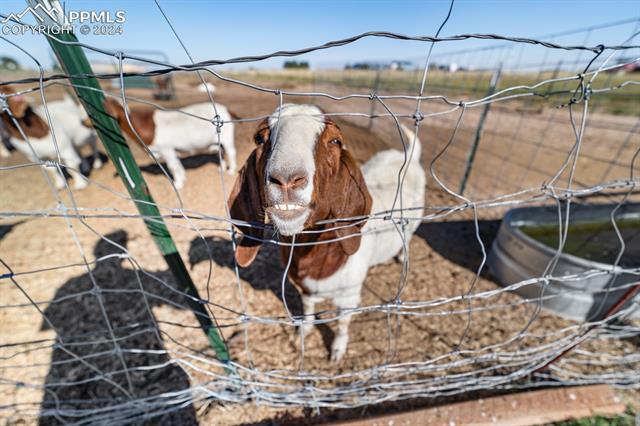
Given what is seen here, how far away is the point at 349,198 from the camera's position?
165cm

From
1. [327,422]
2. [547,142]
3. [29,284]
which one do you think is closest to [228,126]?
[29,284]

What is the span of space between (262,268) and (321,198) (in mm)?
2264

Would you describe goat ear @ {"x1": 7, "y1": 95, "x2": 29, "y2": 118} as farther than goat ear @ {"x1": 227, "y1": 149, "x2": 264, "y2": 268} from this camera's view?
Yes

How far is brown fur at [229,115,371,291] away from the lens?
4.50ft

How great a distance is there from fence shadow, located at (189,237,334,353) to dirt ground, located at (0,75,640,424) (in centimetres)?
2

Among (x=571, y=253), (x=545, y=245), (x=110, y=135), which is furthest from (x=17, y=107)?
(x=571, y=253)

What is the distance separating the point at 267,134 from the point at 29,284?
3412 millimetres

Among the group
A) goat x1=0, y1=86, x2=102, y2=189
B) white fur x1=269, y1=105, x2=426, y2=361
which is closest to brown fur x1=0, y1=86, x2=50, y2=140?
goat x1=0, y1=86, x2=102, y2=189

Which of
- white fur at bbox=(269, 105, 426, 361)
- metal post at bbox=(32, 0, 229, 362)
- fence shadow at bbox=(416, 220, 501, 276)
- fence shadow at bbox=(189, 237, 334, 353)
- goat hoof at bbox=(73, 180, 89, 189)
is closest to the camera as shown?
metal post at bbox=(32, 0, 229, 362)

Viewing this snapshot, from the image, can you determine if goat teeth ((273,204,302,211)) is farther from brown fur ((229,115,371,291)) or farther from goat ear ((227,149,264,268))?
goat ear ((227,149,264,268))

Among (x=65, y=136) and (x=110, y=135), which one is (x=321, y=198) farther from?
(x=65, y=136)

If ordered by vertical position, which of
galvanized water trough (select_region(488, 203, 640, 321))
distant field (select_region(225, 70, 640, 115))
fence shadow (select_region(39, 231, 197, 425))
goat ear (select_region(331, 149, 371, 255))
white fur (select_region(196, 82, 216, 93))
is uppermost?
distant field (select_region(225, 70, 640, 115))

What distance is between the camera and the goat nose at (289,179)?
1.12m

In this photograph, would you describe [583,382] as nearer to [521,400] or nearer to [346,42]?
[521,400]
